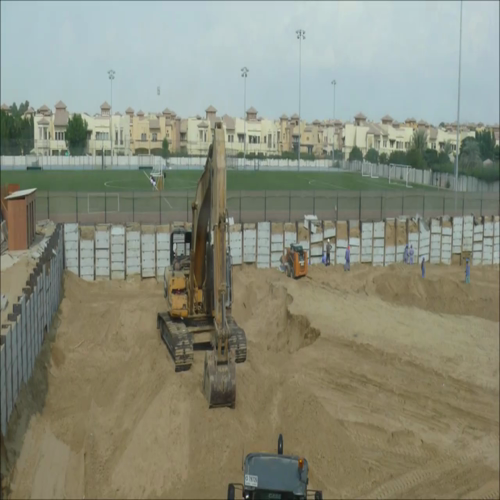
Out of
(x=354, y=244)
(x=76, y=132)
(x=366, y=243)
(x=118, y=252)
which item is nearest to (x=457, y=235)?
(x=366, y=243)

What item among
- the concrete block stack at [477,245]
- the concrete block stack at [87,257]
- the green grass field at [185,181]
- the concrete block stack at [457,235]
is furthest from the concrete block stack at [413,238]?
the green grass field at [185,181]

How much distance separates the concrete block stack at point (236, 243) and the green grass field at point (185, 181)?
57.6ft

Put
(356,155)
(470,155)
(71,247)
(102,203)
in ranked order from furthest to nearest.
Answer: (356,155), (470,155), (102,203), (71,247)

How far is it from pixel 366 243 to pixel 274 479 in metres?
26.0

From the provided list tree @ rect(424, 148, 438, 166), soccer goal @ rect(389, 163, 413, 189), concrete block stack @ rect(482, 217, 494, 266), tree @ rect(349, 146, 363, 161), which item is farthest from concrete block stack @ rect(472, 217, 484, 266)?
tree @ rect(349, 146, 363, 161)

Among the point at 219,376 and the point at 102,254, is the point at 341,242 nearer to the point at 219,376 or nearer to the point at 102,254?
the point at 102,254

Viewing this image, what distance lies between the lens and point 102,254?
34.6 meters

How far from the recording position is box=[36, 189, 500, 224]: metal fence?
1681 inches

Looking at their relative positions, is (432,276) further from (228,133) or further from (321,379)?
(228,133)

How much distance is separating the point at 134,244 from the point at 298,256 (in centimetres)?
722

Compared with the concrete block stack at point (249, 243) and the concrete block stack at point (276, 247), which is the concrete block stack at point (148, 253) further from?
the concrete block stack at point (276, 247)

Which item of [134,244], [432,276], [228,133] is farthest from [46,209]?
[228,133]

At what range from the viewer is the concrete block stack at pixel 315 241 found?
37.6 metres

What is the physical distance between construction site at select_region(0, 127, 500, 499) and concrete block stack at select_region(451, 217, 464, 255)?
6.17 m
